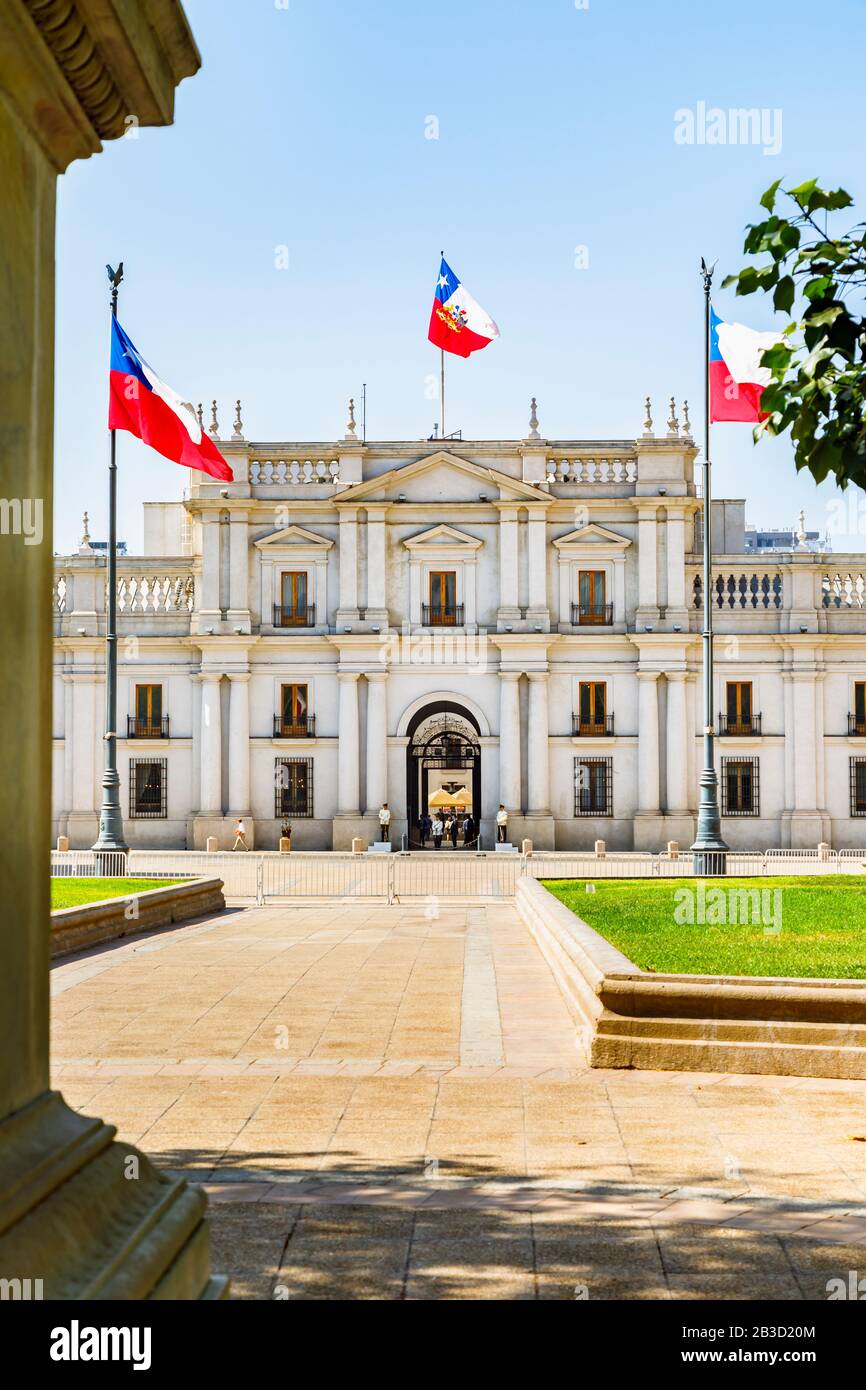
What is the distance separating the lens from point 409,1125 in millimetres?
8609

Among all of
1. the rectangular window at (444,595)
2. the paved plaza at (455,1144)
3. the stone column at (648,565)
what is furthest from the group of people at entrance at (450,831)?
the paved plaza at (455,1144)

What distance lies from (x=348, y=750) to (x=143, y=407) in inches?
791

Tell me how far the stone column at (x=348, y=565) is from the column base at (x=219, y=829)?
290 inches

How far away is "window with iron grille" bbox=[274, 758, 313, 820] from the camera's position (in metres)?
48.0

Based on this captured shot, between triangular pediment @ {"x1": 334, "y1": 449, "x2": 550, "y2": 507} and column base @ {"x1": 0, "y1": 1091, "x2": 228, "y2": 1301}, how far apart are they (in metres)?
44.2

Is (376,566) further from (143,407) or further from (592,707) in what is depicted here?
(143,407)

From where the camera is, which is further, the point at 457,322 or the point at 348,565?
the point at 348,565

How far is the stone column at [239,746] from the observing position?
47.8m

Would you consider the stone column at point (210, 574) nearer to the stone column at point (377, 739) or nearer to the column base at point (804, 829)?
the stone column at point (377, 739)

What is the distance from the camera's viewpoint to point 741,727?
4759 centimetres

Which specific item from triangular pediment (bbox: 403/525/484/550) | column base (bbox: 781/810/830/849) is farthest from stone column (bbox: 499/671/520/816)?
column base (bbox: 781/810/830/849)

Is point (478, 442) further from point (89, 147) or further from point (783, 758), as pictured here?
point (89, 147)

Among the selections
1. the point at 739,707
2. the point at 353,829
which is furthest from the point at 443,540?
the point at 739,707

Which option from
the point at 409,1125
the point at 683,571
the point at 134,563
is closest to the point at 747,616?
the point at 683,571
